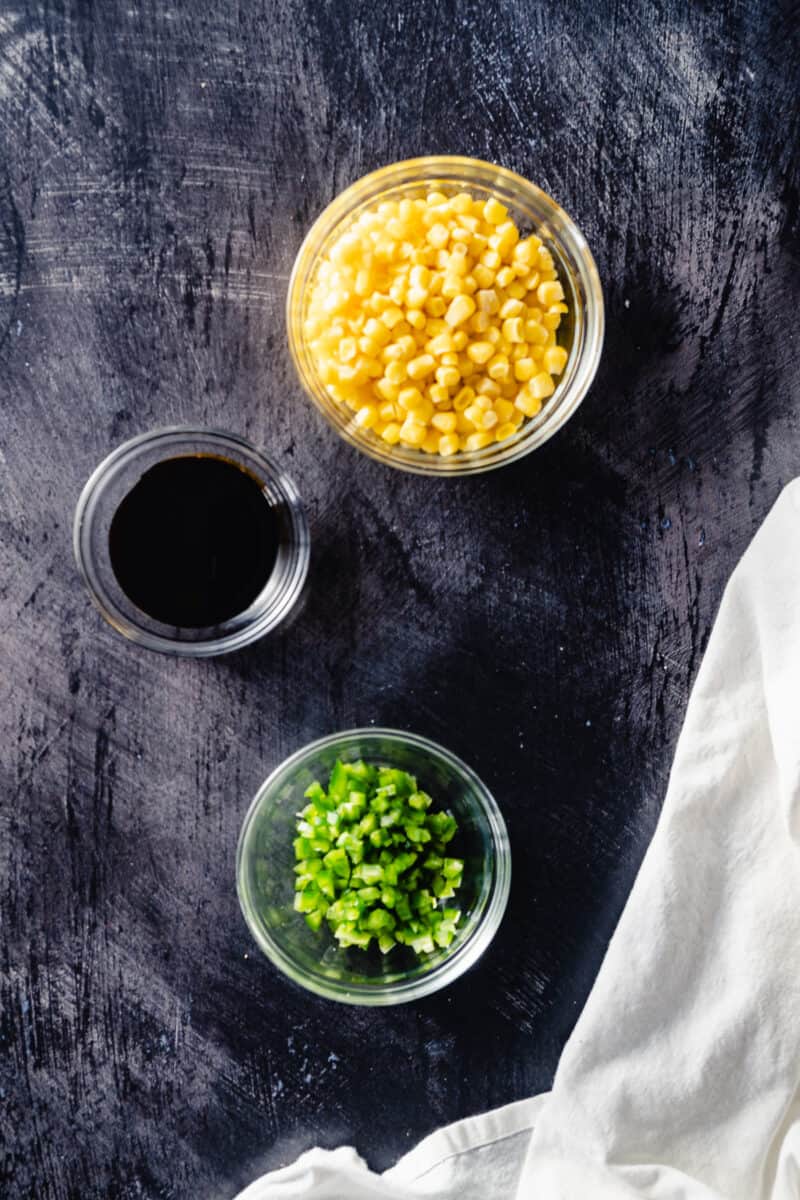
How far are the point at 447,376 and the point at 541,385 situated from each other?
0.13 meters

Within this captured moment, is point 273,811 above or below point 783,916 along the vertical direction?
above

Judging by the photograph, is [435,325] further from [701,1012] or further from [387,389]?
[701,1012]

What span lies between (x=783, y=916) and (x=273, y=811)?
0.70 metres

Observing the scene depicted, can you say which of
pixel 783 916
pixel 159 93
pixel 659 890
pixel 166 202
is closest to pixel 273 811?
pixel 659 890

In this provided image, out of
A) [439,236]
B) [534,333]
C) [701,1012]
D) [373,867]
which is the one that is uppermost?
[439,236]

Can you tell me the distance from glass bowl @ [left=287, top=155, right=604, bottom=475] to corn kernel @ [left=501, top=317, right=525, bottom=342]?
110 mm

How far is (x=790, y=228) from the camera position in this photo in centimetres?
158

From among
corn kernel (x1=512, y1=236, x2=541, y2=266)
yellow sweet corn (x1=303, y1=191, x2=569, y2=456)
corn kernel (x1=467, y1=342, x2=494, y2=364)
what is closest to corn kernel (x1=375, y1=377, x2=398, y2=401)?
yellow sweet corn (x1=303, y1=191, x2=569, y2=456)

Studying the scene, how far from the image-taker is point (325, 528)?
1.55 metres

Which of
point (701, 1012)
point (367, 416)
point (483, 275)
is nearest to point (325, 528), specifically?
point (367, 416)

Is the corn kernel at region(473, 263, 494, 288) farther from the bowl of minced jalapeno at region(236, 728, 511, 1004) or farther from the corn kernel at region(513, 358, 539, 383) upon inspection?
the bowl of minced jalapeno at region(236, 728, 511, 1004)

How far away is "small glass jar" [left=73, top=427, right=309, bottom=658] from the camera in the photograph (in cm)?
148

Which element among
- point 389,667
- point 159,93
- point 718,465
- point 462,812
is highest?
point 159,93

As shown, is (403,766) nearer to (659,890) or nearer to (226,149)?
(659,890)
